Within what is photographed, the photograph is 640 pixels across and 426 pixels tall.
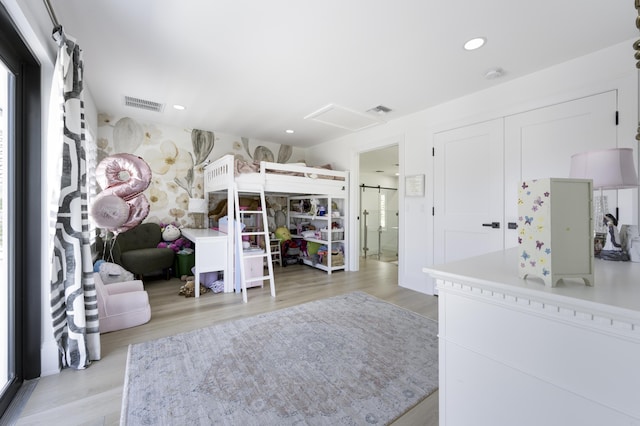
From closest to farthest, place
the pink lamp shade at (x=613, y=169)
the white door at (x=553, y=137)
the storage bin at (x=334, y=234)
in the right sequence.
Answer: the pink lamp shade at (x=613, y=169), the white door at (x=553, y=137), the storage bin at (x=334, y=234)

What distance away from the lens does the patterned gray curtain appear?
162 centimetres

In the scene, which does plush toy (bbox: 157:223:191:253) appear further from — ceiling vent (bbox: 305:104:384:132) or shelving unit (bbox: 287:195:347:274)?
ceiling vent (bbox: 305:104:384:132)

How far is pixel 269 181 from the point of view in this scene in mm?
3703

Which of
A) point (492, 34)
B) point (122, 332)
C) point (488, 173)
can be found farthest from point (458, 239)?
point (122, 332)

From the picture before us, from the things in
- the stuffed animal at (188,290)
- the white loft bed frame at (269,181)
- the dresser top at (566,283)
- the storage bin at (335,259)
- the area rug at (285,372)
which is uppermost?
the white loft bed frame at (269,181)

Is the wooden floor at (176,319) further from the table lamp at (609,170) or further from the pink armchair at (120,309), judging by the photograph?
the table lamp at (609,170)

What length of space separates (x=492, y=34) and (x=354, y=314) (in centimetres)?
255

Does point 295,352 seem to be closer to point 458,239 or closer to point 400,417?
point 400,417

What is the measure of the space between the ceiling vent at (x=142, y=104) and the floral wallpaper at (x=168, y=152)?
0.64 metres

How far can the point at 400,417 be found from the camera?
4.47 feet

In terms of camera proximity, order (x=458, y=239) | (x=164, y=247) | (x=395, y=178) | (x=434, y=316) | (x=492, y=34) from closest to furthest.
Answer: (x=492, y=34) → (x=434, y=316) → (x=458, y=239) → (x=164, y=247) → (x=395, y=178)

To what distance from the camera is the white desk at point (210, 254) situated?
10.4 ft

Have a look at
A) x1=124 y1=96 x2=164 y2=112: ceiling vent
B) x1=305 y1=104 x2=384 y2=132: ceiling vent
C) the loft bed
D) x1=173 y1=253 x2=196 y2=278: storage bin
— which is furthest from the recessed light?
x1=173 y1=253 x2=196 y2=278: storage bin

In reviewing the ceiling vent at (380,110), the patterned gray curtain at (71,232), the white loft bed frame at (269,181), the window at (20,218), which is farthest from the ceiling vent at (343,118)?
the window at (20,218)
